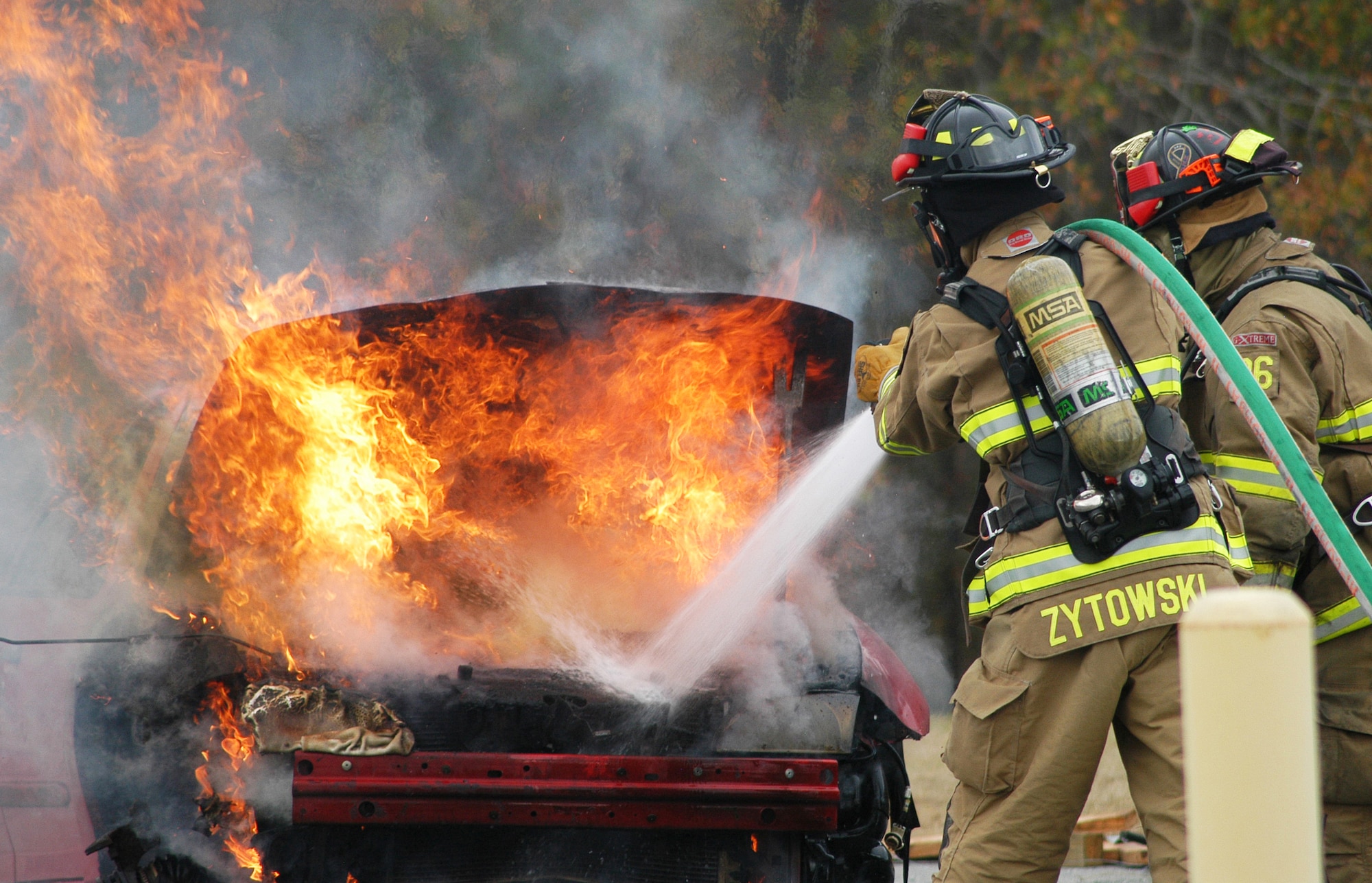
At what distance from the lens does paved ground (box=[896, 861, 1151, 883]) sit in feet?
18.7

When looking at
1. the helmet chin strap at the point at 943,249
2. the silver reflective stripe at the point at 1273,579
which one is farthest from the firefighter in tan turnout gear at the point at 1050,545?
the silver reflective stripe at the point at 1273,579

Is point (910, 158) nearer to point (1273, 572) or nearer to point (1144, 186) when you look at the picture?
point (1144, 186)

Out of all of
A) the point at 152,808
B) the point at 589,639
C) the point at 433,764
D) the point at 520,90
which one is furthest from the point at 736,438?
the point at 520,90

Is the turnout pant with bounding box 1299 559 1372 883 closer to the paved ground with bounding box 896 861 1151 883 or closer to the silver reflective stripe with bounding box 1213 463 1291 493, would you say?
the silver reflective stripe with bounding box 1213 463 1291 493

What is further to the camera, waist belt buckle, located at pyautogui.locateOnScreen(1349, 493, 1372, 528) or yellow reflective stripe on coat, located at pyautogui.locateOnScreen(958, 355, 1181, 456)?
waist belt buckle, located at pyautogui.locateOnScreen(1349, 493, 1372, 528)

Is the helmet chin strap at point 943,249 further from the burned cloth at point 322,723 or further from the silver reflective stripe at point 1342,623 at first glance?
the burned cloth at point 322,723

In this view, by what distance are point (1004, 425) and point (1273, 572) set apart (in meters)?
1.14

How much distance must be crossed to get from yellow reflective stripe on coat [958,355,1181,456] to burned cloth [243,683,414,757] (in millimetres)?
1784

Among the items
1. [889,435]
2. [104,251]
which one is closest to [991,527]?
[889,435]

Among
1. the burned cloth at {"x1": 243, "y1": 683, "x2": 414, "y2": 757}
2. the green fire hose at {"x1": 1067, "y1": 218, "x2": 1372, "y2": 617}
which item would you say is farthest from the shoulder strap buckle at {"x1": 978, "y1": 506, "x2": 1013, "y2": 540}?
the burned cloth at {"x1": 243, "y1": 683, "x2": 414, "y2": 757}

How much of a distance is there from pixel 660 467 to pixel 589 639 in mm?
621

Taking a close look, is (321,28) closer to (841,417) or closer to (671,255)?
(671,255)

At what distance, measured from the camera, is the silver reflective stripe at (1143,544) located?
2.75 metres

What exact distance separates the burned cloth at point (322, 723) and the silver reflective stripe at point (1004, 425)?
174 centimetres
